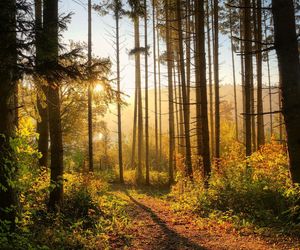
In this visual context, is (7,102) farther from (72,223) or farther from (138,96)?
(138,96)

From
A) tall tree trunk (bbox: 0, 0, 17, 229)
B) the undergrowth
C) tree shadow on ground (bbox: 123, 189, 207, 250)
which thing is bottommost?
tree shadow on ground (bbox: 123, 189, 207, 250)

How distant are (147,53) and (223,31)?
25.2 ft

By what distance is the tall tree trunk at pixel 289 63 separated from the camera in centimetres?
573

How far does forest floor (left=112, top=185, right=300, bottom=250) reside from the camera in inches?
260

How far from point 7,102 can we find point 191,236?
15.7ft

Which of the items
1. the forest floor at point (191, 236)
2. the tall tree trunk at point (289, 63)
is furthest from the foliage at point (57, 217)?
the tall tree trunk at point (289, 63)

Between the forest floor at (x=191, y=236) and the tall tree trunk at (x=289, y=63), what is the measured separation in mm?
1929

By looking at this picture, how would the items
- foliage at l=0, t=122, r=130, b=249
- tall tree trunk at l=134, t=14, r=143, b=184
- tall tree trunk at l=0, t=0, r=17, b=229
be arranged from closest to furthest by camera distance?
tall tree trunk at l=0, t=0, r=17, b=229 → foliage at l=0, t=122, r=130, b=249 → tall tree trunk at l=134, t=14, r=143, b=184

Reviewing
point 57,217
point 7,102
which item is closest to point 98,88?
point 7,102

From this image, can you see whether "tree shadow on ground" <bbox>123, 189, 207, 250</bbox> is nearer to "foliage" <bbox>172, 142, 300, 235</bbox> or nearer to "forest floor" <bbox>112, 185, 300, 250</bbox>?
"forest floor" <bbox>112, 185, 300, 250</bbox>

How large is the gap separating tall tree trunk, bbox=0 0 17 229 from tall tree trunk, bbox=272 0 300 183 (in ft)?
14.3

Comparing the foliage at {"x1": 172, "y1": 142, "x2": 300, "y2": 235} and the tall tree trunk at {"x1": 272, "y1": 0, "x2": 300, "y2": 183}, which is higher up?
the tall tree trunk at {"x1": 272, "y1": 0, "x2": 300, "y2": 183}

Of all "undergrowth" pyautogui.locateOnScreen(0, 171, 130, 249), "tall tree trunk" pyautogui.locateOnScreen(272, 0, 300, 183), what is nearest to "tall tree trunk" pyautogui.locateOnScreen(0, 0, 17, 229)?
"undergrowth" pyautogui.locateOnScreen(0, 171, 130, 249)

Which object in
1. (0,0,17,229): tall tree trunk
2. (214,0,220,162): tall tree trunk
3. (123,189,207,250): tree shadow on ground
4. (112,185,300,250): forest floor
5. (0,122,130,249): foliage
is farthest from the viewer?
(214,0,220,162): tall tree trunk
